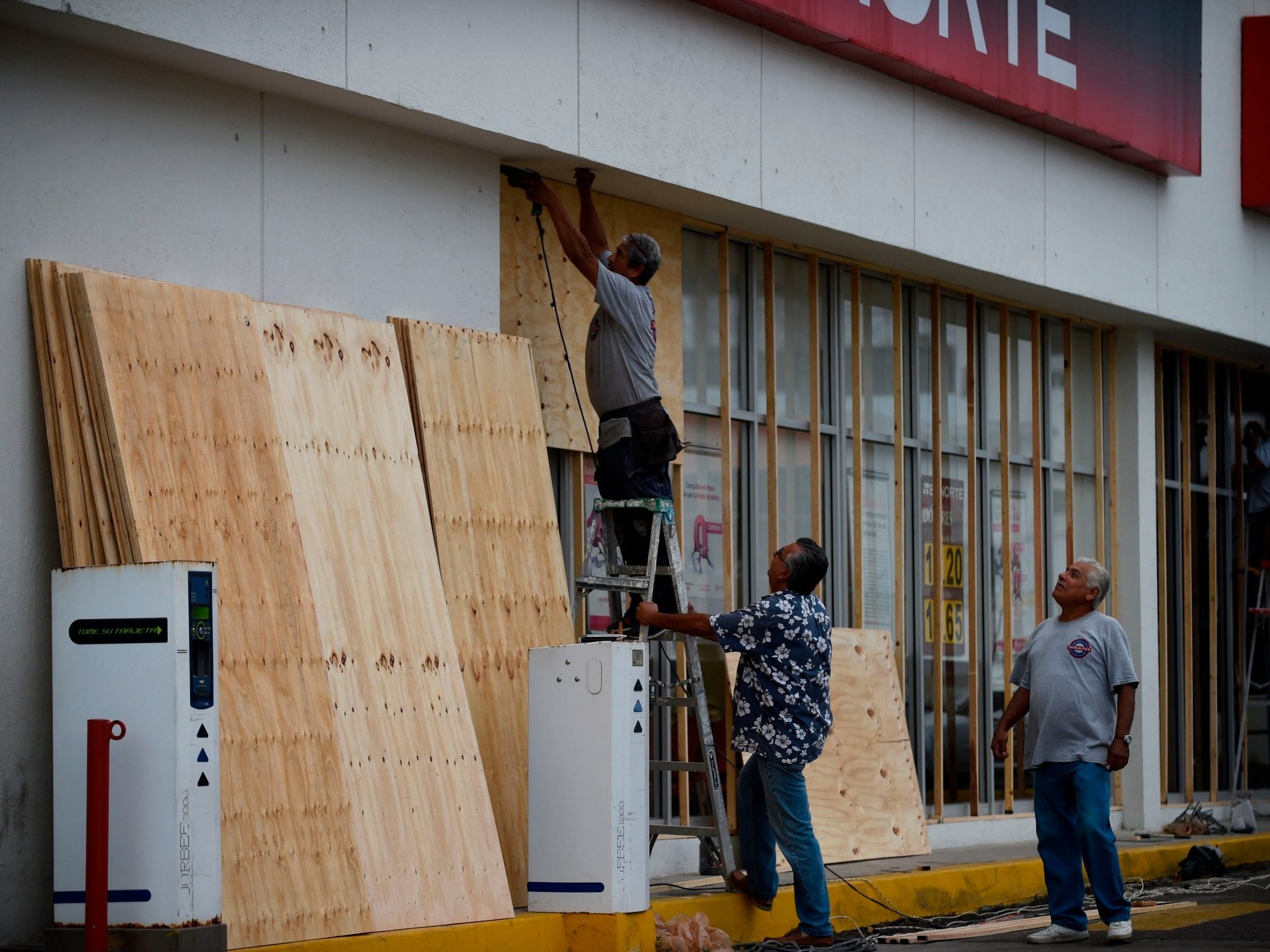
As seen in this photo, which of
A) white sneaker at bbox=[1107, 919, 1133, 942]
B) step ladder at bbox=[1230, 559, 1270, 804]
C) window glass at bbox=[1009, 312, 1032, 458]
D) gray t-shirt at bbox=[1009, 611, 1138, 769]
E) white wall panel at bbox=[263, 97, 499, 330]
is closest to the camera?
white wall panel at bbox=[263, 97, 499, 330]

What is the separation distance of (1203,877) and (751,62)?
7559 mm

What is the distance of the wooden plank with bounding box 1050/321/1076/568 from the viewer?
16.5 m

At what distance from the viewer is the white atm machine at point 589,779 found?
29.1ft

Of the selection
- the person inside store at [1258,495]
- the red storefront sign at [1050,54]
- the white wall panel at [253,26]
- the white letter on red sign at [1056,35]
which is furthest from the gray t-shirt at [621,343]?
the person inside store at [1258,495]

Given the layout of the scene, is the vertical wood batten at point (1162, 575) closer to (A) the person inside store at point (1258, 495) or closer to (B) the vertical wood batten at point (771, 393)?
(A) the person inside store at point (1258, 495)

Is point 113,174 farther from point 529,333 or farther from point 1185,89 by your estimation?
point 1185,89

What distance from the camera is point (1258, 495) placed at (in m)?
18.8

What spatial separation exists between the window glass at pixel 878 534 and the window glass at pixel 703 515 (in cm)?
176

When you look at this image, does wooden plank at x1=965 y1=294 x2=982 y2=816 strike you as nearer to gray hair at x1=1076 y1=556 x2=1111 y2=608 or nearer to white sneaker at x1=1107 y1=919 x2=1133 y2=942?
gray hair at x1=1076 y1=556 x2=1111 y2=608

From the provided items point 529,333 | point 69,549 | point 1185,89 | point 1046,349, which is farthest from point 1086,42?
point 69,549

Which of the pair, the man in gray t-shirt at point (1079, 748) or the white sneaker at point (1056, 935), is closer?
the man in gray t-shirt at point (1079, 748)

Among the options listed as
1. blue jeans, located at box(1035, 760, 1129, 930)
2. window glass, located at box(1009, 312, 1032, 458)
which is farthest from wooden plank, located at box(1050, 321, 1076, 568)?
blue jeans, located at box(1035, 760, 1129, 930)

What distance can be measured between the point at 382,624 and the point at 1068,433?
912 cm

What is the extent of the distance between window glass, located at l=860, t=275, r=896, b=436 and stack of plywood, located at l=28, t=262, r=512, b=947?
5.60m
